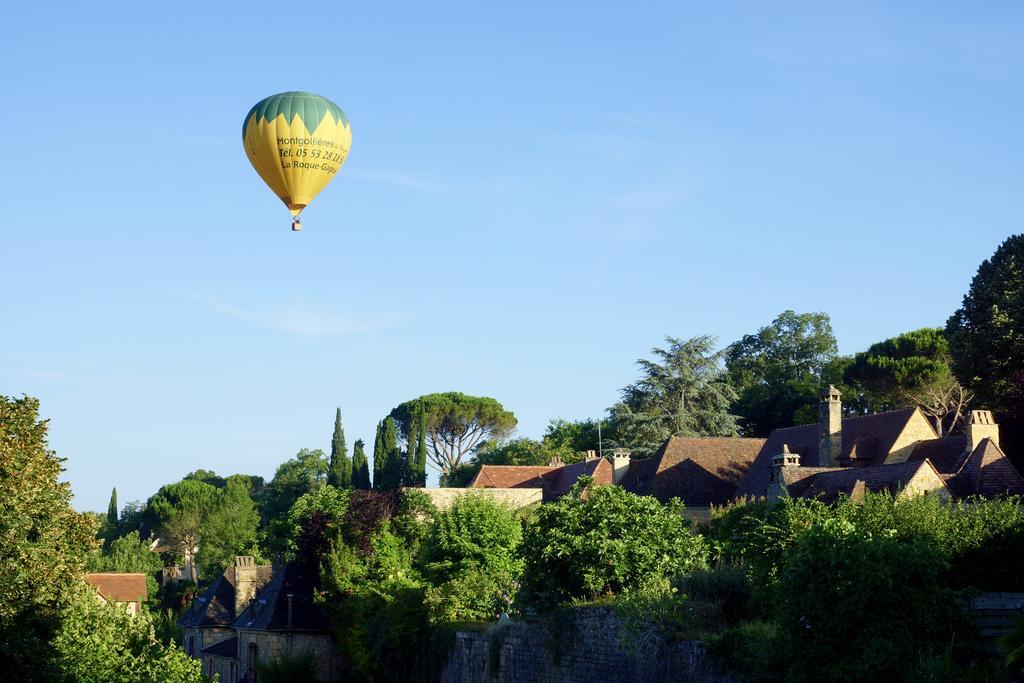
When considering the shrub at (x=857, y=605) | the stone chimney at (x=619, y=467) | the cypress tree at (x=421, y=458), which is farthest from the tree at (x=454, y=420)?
the shrub at (x=857, y=605)

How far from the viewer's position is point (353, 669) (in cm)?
4253

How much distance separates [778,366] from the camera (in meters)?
86.2

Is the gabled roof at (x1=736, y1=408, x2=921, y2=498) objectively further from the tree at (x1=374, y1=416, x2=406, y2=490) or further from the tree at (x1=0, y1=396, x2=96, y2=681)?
the tree at (x1=374, y1=416, x2=406, y2=490)

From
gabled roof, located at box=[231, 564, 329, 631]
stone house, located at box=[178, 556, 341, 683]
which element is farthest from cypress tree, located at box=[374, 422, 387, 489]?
gabled roof, located at box=[231, 564, 329, 631]

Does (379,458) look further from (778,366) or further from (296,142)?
(296,142)

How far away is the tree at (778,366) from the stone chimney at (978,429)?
106 ft

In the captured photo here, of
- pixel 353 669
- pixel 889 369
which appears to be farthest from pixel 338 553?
pixel 889 369

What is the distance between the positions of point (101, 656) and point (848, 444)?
3033 cm

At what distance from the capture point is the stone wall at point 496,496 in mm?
49616

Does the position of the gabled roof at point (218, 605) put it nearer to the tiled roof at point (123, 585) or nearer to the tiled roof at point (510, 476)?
the tiled roof at point (510, 476)

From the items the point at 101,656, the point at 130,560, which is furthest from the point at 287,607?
the point at 130,560

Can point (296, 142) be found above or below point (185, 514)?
above

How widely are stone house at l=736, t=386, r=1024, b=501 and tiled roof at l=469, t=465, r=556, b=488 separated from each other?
18286mm

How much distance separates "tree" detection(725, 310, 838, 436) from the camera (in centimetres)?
7575
